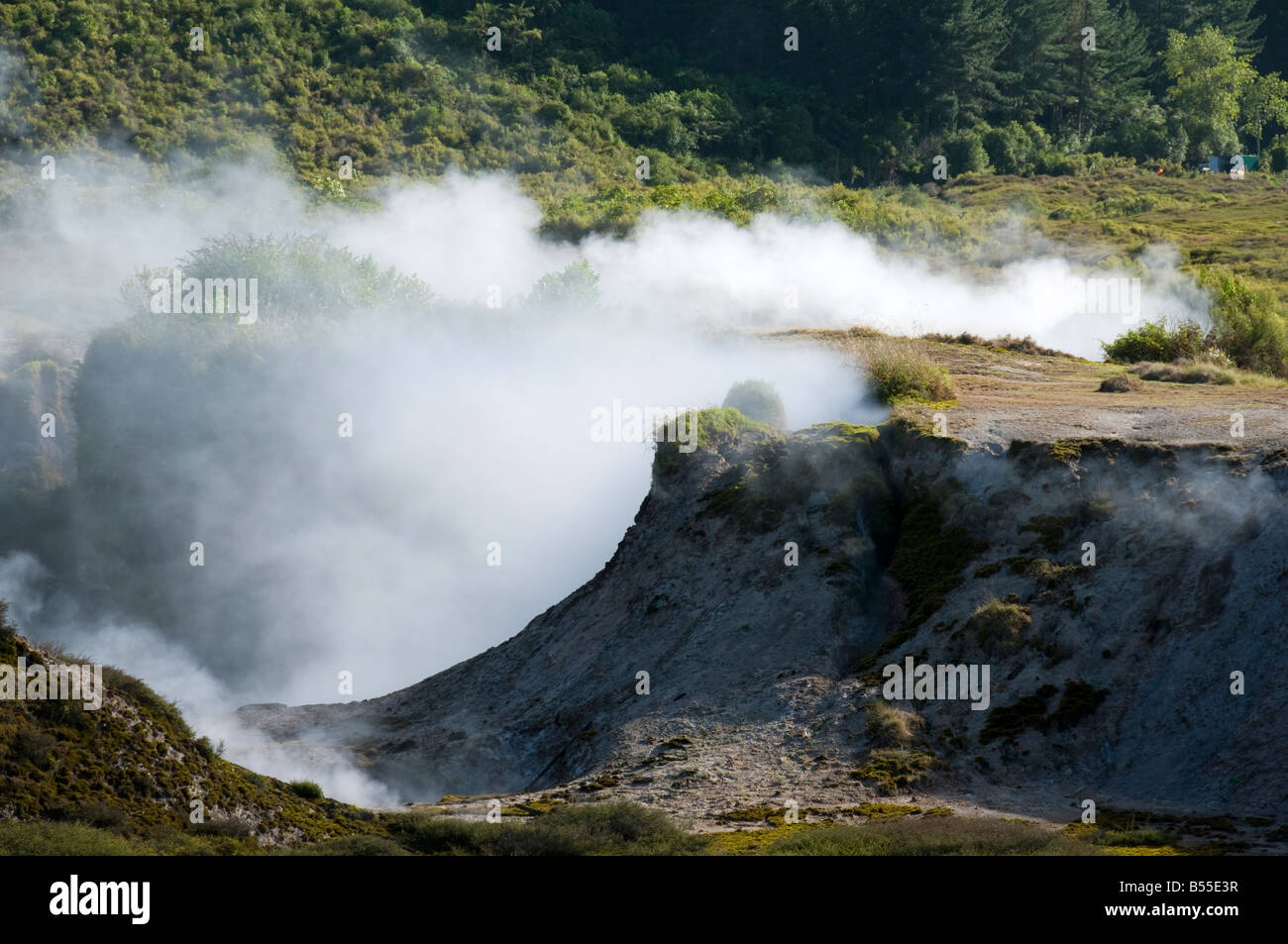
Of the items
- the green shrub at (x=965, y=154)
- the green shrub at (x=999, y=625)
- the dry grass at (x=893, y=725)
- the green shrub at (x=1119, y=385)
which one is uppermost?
the green shrub at (x=965, y=154)

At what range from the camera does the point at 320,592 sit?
58906 millimetres

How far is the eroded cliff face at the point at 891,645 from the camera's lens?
23.6 m

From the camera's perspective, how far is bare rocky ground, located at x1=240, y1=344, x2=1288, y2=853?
2341cm

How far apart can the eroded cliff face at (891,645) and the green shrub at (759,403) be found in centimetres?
78

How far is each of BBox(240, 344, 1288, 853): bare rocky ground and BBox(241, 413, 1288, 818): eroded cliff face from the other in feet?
0.18

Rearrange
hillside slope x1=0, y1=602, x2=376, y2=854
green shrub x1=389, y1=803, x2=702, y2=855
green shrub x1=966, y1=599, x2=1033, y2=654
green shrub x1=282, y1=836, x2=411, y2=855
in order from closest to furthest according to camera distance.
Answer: hillside slope x1=0, y1=602, x2=376, y2=854
green shrub x1=282, y1=836, x2=411, y2=855
green shrub x1=389, y1=803, x2=702, y2=855
green shrub x1=966, y1=599, x2=1033, y2=654

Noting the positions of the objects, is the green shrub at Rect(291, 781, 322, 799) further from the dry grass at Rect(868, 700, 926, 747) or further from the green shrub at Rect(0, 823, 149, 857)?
the dry grass at Rect(868, 700, 926, 747)

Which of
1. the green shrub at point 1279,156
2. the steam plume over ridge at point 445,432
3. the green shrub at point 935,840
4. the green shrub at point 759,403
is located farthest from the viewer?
the green shrub at point 1279,156

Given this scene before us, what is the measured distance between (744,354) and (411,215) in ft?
129

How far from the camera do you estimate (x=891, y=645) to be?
91.8ft

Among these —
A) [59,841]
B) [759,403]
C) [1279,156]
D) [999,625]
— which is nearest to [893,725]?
[999,625]

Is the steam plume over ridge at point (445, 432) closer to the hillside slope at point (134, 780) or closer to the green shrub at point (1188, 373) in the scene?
the green shrub at point (1188, 373)

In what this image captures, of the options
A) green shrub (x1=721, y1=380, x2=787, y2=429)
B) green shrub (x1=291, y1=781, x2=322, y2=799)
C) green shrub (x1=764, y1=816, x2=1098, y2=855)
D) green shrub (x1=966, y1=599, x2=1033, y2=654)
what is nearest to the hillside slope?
green shrub (x1=291, y1=781, x2=322, y2=799)

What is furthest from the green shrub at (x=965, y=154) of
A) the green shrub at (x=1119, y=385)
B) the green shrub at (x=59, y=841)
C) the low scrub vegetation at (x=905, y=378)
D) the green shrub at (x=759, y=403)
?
the green shrub at (x=59, y=841)
